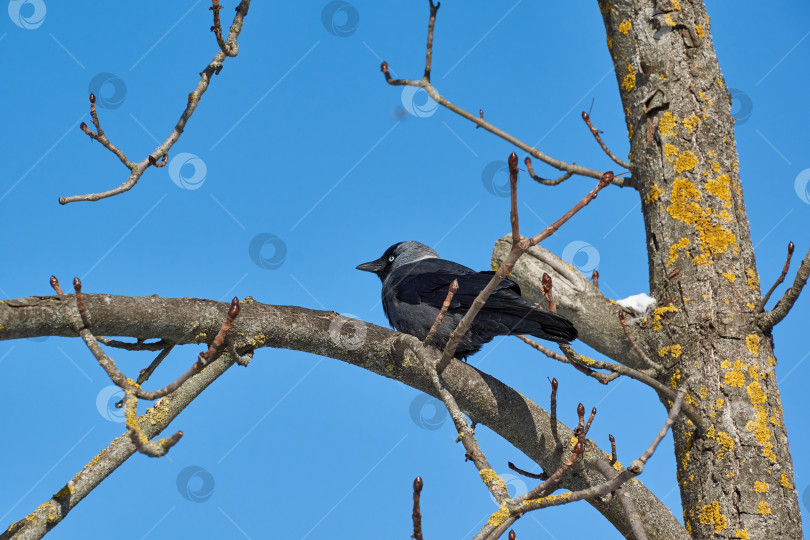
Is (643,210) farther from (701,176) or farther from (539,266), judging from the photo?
(539,266)

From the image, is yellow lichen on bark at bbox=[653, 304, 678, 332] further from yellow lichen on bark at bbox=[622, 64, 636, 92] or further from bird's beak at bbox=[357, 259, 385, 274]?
bird's beak at bbox=[357, 259, 385, 274]

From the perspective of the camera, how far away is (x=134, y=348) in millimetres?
3598

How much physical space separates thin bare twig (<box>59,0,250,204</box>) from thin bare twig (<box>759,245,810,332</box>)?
327cm

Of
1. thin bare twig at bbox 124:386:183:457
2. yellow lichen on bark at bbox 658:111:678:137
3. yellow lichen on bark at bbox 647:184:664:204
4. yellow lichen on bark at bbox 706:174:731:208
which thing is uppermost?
yellow lichen on bark at bbox 658:111:678:137

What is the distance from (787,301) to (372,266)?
3.35 metres

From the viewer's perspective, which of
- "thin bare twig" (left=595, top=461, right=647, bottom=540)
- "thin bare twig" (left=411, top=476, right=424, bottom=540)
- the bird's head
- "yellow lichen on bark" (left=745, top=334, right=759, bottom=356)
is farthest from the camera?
the bird's head

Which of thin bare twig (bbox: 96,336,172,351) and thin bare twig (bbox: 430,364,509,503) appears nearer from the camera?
thin bare twig (bbox: 430,364,509,503)

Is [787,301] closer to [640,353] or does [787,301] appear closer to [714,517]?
[640,353]

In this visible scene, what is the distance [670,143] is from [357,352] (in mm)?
2314

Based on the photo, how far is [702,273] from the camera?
4.16m

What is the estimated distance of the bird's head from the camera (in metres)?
6.29

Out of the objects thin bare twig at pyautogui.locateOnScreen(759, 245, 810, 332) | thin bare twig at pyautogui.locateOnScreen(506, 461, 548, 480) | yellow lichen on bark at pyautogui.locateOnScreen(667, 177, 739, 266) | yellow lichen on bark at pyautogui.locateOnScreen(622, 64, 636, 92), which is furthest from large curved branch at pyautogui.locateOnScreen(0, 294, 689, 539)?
yellow lichen on bark at pyautogui.locateOnScreen(622, 64, 636, 92)

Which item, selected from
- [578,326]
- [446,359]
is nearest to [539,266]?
[578,326]

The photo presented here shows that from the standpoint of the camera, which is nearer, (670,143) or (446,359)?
(446,359)
